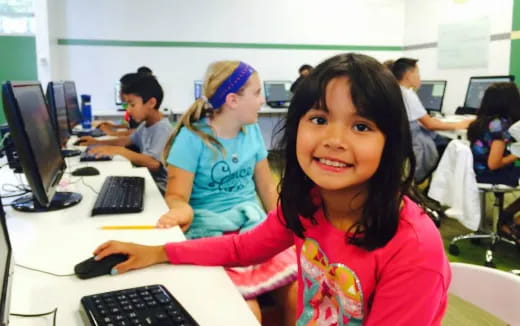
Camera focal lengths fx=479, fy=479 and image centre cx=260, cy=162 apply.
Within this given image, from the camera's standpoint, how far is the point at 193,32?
6.78 m

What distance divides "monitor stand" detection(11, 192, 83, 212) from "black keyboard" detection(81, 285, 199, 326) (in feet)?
2.74

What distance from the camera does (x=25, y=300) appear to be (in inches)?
37.8

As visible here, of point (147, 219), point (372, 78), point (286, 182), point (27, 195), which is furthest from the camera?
point (27, 195)

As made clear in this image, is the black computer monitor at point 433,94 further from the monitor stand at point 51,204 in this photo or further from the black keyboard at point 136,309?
the black keyboard at point 136,309

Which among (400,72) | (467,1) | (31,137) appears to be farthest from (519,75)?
(31,137)

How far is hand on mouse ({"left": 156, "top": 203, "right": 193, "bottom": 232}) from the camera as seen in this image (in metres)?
1.45

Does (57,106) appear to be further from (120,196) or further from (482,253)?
(482,253)

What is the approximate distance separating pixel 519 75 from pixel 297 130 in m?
5.05

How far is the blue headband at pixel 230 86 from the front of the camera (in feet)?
5.90

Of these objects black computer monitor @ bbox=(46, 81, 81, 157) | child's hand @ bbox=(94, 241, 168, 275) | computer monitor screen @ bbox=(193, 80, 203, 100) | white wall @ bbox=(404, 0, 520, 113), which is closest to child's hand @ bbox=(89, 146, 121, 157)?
black computer monitor @ bbox=(46, 81, 81, 157)

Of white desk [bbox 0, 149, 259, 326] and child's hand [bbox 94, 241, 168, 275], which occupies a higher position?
child's hand [bbox 94, 241, 168, 275]

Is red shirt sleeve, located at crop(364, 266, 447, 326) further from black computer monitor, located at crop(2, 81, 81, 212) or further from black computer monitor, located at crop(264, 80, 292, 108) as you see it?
black computer monitor, located at crop(264, 80, 292, 108)

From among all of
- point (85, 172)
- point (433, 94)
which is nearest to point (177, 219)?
point (85, 172)

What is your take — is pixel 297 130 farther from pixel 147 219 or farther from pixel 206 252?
pixel 147 219
